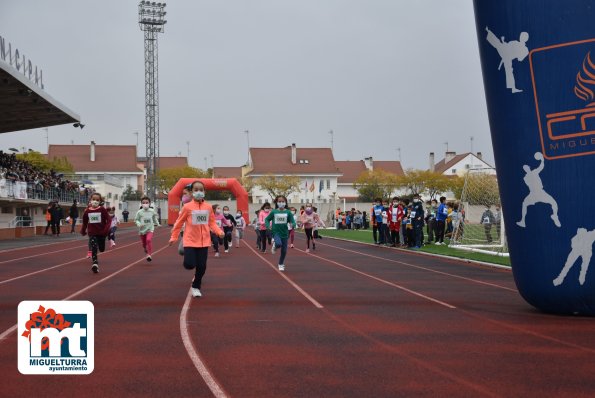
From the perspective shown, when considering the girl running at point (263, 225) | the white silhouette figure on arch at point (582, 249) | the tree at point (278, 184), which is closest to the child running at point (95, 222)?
the girl running at point (263, 225)

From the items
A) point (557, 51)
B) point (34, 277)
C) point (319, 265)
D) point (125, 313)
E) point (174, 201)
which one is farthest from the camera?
point (174, 201)

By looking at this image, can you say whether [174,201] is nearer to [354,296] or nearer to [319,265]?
[319,265]

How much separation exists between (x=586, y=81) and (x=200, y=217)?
20.9ft

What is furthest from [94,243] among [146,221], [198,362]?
[198,362]

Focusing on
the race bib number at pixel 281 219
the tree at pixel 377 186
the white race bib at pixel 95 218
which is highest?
the tree at pixel 377 186

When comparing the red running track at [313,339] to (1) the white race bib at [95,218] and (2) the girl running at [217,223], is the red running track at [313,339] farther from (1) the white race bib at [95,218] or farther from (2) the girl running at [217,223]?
(2) the girl running at [217,223]

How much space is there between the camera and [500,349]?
7387mm

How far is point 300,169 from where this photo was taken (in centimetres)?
9931

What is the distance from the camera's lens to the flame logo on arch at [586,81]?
871 centimetres

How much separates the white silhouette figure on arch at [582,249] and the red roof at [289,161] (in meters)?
89.9

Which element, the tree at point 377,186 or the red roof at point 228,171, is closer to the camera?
the tree at point 377,186

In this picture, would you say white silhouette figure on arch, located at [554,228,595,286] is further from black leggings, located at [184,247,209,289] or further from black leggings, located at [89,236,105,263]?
black leggings, located at [89,236,105,263]

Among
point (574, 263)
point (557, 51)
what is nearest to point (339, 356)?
point (574, 263)

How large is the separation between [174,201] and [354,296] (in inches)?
1492
